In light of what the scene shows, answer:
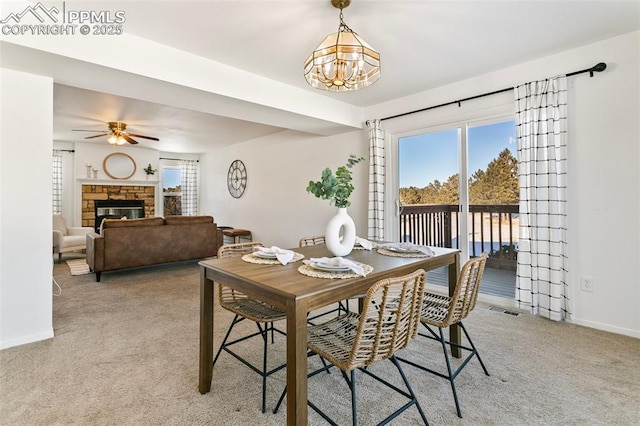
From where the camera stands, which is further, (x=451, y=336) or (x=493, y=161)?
(x=493, y=161)

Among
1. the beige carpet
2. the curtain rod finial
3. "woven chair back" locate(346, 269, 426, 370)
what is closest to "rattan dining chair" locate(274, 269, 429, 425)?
"woven chair back" locate(346, 269, 426, 370)

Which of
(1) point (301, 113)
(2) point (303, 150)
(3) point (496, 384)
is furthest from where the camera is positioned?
(2) point (303, 150)

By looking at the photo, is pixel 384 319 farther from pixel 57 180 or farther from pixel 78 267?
pixel 57 180

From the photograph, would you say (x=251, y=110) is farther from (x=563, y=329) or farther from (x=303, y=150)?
(x=563, y=329)

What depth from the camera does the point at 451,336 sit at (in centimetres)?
222

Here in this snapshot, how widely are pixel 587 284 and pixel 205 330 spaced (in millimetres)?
3089

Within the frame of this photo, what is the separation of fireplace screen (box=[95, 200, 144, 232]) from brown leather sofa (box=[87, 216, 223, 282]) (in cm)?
304

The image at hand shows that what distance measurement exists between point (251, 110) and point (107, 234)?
2.66 metres

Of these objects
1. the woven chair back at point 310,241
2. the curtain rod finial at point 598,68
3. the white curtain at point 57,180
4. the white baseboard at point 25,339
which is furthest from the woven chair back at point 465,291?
the white curtain at point 57,180

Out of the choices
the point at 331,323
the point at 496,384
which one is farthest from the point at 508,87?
the point at 331,323

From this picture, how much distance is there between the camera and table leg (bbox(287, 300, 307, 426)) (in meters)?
1.20

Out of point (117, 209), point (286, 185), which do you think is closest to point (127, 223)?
point (286, 185)

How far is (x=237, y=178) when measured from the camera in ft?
23.2

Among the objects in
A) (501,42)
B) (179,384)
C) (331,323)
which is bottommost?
(179,384)
